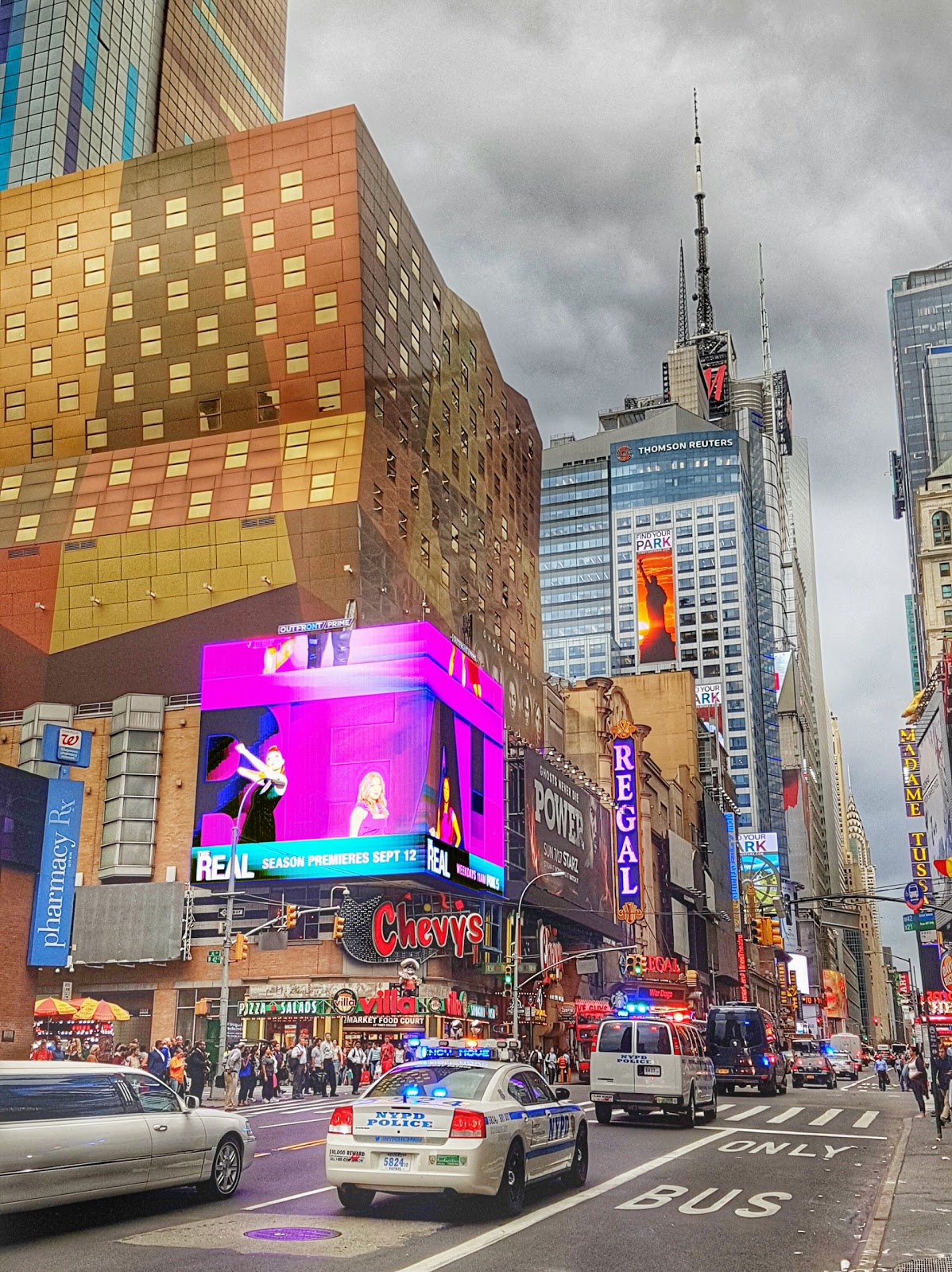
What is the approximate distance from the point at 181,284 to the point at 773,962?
140 metres

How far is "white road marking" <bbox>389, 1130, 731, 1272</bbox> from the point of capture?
10906 mm

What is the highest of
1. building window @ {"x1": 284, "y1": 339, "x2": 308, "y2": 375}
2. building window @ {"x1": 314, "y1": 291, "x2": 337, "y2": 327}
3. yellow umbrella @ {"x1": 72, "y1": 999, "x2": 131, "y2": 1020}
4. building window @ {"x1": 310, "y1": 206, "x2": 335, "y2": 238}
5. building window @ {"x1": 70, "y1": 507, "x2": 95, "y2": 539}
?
building window @ {"x1": 310, "y1": 206, "x2": 335, "y2": 238}

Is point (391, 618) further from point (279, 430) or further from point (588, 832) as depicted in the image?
point (588, 832)

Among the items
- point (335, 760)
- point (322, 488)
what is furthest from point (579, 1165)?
point (322, 488)

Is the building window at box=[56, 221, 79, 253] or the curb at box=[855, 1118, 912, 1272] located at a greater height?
the building window at box=[56, 221, 79, 253]

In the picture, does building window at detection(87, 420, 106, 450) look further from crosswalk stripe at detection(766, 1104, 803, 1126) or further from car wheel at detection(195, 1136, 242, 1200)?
car wheel at detection(195, 1136, 242, 1200)

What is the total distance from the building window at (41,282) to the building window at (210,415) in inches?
590

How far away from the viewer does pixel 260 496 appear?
249 ft

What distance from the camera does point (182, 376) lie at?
268 feet

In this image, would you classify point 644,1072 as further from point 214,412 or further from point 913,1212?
point 214,412

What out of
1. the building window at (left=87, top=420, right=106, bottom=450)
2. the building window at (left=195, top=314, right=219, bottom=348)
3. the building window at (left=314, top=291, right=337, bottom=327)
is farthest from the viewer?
the building window at (left=87, top=420, right=106, bottom=450)

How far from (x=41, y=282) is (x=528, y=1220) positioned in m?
84.6

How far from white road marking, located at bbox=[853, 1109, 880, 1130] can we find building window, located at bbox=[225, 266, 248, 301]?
207ft

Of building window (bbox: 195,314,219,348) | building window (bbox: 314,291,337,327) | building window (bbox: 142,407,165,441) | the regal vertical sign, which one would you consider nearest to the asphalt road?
building window (bbox: 314,291,337,327)
